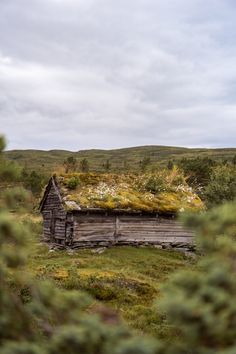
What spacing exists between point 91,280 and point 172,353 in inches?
609

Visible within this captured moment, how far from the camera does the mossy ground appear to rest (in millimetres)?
15531

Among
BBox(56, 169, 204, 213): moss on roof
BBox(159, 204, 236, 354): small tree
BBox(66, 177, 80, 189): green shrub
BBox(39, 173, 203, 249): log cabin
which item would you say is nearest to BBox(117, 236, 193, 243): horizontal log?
BBox(39, 173, 203, 249): log cabin

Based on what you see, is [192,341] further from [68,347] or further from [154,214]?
[154,214]

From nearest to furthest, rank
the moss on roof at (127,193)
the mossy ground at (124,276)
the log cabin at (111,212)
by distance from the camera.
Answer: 1. the mossy ground at (124,276)
2. the log cabin at (111,212)
3. the moss on roof at (127,193)

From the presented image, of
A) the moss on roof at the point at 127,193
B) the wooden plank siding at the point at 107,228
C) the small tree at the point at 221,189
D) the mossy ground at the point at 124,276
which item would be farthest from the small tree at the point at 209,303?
the small tree at the point at 221,189

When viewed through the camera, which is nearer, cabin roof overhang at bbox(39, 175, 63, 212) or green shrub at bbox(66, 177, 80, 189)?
green shrub at bbox(66, 177, 80, 189)

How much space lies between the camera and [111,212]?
32875 millimetres

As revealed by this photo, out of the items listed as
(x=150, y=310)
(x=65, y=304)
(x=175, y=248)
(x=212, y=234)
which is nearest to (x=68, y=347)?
(x=65, y=304)

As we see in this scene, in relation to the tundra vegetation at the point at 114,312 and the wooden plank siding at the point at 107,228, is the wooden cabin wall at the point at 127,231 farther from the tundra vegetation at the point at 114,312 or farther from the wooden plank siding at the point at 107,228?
the tundra vegetation at the point at 114,312

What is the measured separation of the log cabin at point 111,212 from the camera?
3241cm

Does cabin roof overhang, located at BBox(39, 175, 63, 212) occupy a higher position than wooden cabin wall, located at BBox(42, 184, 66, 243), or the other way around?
cabin roof overhang, located at BBox(39, 175, 63, 212)

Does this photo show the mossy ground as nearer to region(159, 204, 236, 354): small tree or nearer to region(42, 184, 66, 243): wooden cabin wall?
region(42, 184, 66, 243): wooden cabin wall

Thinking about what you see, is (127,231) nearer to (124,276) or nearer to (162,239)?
(162,239)

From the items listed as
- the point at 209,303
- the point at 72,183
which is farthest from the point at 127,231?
the point at 209,303
